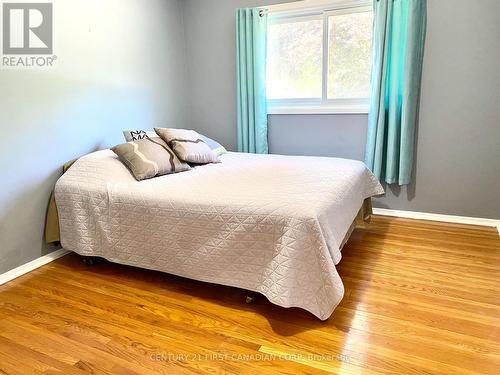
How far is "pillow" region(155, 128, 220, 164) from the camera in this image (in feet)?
9.39

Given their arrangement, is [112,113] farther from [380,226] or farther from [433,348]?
[433,348]

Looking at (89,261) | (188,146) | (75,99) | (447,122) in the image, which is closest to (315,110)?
(447,122)

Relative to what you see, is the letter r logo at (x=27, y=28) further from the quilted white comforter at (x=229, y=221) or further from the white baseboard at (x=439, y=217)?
the white baseboard at (x=439, y=217)

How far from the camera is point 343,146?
3.47 metres

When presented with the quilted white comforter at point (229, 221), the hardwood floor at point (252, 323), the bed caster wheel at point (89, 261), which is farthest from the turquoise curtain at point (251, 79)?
the bed caster wheel at point (89, 261)

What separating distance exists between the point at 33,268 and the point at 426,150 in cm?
326

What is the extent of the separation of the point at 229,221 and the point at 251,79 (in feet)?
6.86

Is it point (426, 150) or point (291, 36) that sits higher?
point (291, 36)

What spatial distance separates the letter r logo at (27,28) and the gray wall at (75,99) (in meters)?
0.08

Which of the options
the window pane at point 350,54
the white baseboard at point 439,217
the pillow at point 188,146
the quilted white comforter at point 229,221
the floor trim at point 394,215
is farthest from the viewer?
the window pane at point 350,54

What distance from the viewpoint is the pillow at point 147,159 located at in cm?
254

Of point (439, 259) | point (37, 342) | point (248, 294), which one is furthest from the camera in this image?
point (439, 259)

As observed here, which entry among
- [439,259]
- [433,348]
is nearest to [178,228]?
[433,348]

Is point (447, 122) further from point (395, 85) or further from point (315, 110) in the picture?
point (315, 110)
